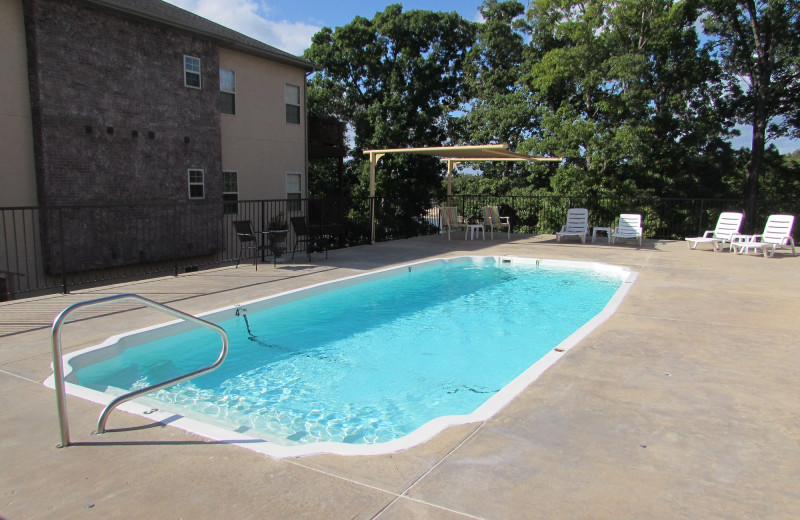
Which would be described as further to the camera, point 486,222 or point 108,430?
point 486,222

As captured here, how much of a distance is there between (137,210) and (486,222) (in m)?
9.72

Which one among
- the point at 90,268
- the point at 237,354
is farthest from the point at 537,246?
the point at 90,268

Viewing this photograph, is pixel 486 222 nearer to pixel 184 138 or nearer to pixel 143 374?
pixel 184 138

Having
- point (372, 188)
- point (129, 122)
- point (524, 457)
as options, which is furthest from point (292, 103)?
point (524, 457)

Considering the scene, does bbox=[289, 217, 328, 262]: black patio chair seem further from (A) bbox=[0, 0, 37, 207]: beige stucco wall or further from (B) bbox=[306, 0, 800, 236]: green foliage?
(B) bbox=[306, 0, 800, 236]: green foliage

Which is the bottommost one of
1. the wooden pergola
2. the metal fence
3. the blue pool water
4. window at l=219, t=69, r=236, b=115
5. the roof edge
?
the blue pool water

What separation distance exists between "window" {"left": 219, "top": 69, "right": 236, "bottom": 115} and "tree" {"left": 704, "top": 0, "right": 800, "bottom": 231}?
625 inches

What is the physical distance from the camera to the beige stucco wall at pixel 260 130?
14.8m

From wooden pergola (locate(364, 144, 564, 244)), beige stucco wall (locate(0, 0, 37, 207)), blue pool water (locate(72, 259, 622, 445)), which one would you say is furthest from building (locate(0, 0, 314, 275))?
wooden pergola (locate(364, 144, 564, 244))

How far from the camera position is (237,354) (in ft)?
19.8

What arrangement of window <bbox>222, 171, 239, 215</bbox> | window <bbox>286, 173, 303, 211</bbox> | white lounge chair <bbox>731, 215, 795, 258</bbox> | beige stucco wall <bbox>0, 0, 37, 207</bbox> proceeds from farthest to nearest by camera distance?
window <bbox>286, 173, 303, 211</bbox>
window <bbox>222, 171, 239, 215</bbox>
white lounge chair <bbox>731, 215, 795, 258</bbox>
beige stucco wall <bbox>0, 0, 37, 207</bbox>

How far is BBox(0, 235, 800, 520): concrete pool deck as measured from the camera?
248cm

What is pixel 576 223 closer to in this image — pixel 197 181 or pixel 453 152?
pixel 453 152

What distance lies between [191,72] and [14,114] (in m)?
4.30
